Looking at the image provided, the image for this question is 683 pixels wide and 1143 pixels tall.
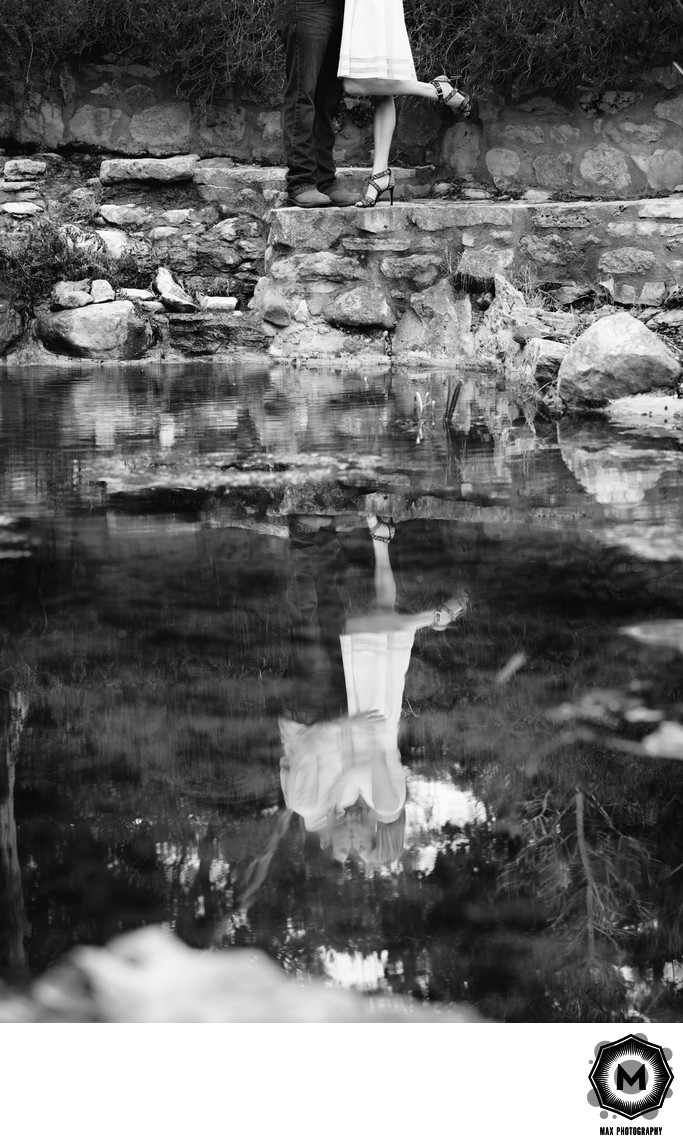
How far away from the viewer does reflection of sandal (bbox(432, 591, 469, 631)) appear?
1.95 metres

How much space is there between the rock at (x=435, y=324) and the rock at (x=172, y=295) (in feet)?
3.41

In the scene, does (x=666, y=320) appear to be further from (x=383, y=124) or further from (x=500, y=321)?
(x=383, y=124)

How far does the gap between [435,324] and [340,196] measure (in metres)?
0.88

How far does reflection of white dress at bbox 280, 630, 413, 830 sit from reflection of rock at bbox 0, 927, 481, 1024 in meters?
0.26

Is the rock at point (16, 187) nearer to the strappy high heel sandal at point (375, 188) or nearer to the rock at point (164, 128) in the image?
the rock at point (164, 128)

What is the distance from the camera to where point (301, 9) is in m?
5.33

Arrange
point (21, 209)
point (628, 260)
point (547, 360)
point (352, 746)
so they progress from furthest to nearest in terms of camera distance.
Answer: point (21, 209) < point (628, 260) < point (547, 360) < point (352, 746)

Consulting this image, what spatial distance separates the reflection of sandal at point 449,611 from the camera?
1.95 m

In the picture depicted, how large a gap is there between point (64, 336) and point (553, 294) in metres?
2.34

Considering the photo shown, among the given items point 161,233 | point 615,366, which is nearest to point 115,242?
point 161,233

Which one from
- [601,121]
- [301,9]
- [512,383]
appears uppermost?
[301,9]

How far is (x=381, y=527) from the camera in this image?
2570 millimetres

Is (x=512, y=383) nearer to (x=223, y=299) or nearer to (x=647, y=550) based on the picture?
(x=223, y=299)

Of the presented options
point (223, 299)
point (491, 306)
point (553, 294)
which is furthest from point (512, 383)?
point (223, 299)
